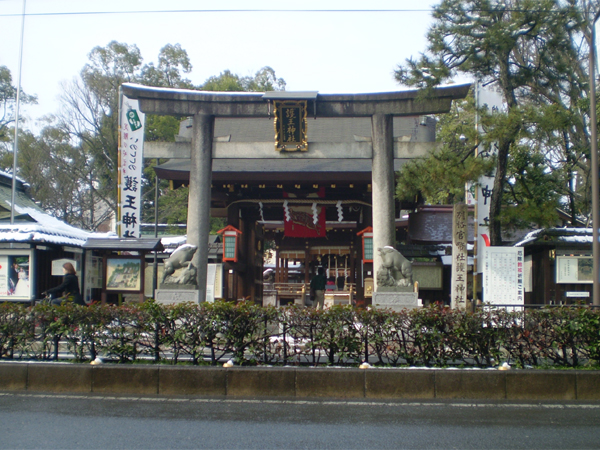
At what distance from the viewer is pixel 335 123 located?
21891 mm

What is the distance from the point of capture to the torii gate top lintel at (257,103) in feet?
43.6

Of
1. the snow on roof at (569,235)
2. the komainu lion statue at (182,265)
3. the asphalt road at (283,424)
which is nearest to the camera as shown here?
the asphalt road at (283,424)

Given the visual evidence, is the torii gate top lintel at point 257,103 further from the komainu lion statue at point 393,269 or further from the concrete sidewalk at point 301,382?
the concrete sidewalk at point 301,382

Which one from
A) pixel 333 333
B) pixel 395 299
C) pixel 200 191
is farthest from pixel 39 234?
pixel 333 333

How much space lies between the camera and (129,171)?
19172mm

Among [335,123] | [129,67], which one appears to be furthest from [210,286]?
[129,67]

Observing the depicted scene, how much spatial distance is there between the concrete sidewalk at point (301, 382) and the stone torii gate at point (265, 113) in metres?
5.73

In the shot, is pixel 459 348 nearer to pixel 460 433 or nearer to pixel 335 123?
pixel 460 433

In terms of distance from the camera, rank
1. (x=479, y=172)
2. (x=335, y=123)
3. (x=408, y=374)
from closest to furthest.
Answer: (x=408, y=374) → (x=479, y=172) → (x=335, y=123)

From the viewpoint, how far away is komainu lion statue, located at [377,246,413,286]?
1201cm

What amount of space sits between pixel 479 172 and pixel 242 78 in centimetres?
2741

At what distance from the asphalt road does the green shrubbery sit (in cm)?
96

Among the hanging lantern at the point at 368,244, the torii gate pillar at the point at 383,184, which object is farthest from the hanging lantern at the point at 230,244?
the torii gate pillar at the point at 383,184

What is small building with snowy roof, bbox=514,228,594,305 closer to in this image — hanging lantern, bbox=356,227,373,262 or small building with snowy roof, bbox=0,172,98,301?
hanging lantern, bbox=356,227,373,262
